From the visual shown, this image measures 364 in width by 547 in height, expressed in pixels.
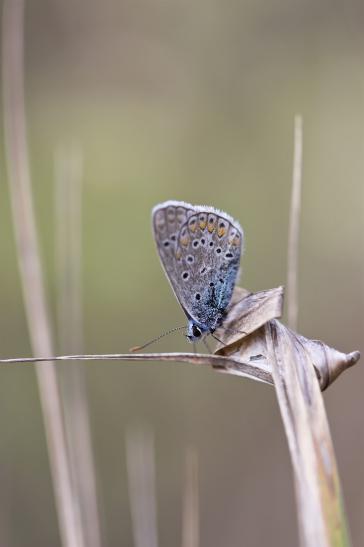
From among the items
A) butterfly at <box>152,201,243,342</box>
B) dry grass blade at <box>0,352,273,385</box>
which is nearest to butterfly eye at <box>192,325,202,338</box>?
butterfly at <box>152,201,243,342</box>

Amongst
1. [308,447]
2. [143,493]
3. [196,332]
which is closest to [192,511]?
[143,493]

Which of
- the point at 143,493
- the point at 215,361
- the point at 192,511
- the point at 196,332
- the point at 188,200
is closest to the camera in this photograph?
the point at 215,361

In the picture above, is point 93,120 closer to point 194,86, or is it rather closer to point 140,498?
point 194,86

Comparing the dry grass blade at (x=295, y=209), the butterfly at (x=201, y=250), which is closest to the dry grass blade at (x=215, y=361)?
the dry grass blade at (x=295, y=209)

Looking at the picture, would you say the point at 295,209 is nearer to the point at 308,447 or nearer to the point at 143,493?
the point at 308,447

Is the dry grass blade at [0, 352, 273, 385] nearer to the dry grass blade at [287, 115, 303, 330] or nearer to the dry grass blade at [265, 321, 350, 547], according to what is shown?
the dry grass blade at [265, 321, 350, 547]

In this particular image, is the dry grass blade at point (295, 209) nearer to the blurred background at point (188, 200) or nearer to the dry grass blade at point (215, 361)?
the dry grass blade at point (215, 361)

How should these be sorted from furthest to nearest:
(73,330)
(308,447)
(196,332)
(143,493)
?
(196,332)
(73,330)
(143,493)
(308,447)

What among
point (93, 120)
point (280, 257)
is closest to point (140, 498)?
point (280, 257)
